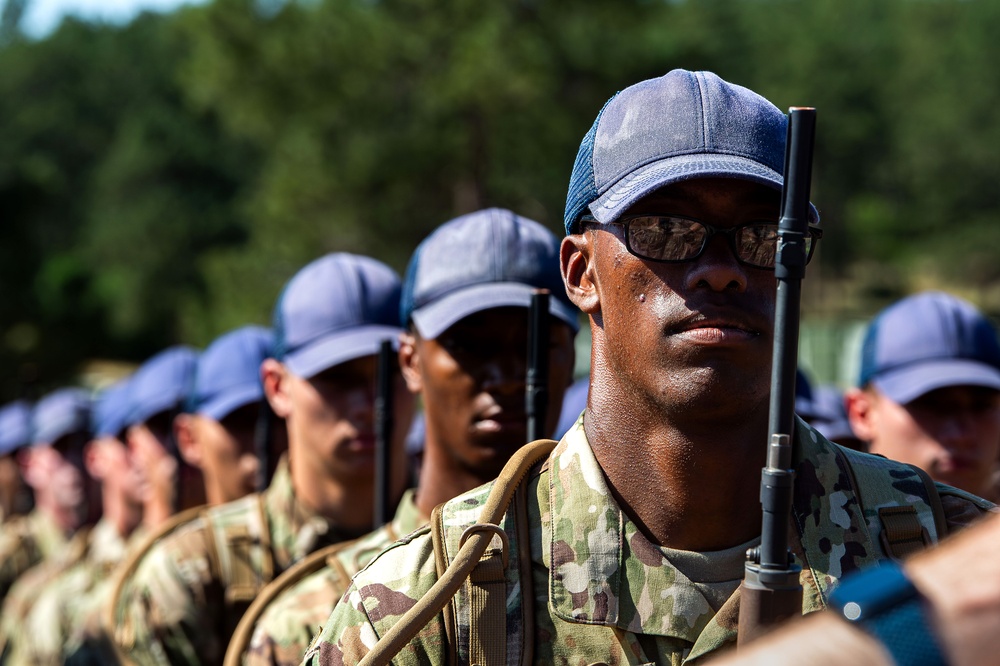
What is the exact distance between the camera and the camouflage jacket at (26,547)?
11.1m

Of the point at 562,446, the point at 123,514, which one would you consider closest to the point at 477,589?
the point at 562,446

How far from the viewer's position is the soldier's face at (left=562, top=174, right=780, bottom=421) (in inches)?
102

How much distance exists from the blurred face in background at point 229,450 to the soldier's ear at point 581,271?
4.16 meters

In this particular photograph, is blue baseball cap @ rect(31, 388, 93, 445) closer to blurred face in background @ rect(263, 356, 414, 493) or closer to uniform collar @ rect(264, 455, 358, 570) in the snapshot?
uniform collar @ rect(264, 455, 358, 570)

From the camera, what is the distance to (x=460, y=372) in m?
4.19

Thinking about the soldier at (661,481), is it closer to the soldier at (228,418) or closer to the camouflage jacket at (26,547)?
the soldier at (228,418)

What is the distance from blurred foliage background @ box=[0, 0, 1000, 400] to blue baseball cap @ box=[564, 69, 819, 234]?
32.9ft

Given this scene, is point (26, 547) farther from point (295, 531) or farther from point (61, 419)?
point (295, 531)

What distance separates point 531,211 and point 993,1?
51.8 meters

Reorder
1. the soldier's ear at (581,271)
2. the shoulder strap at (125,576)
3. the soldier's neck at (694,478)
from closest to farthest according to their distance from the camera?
the soldier's neck at (694,478)
the soldier's ear at (581,271)
the shoulder strap at (125,576)

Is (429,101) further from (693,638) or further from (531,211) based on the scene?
(693,638)

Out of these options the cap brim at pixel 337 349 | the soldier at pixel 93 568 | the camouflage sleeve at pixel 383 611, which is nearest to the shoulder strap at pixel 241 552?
the cap brim at pixel 337 349

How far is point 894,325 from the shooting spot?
566cm

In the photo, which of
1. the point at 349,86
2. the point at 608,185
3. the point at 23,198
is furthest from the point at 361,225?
the point at 608,185
